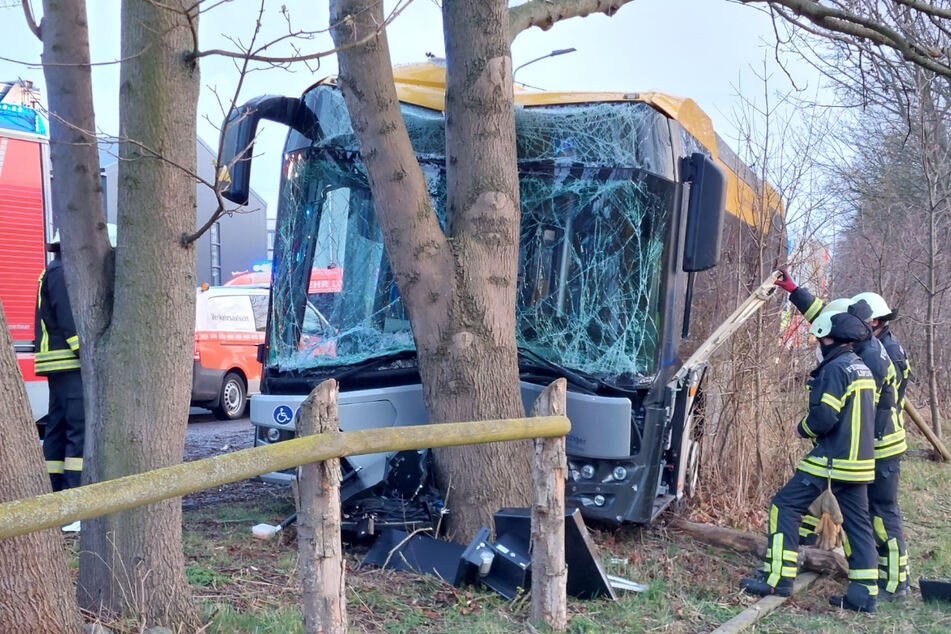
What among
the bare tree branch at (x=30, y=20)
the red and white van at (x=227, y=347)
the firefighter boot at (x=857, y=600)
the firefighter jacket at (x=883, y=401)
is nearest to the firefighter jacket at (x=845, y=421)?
the firefighter jacket at (x=883, y=401)

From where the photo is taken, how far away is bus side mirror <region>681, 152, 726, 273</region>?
5336 mm

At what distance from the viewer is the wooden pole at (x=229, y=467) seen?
226 centimetres

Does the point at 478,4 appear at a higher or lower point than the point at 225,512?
higher

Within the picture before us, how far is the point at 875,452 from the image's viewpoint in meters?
5.61

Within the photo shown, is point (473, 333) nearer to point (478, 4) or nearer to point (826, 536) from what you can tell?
point (478, 4)

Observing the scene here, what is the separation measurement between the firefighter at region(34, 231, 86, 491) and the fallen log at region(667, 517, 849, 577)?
158 inches

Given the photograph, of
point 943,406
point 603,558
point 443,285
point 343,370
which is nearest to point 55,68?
point 443,285

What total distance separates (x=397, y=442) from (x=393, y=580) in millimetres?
1571

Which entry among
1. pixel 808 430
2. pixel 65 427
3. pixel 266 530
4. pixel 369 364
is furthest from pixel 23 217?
pixel 808 430

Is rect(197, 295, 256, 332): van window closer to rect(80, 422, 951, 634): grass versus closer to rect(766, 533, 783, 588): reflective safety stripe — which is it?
rect(80, 422, 951, 634): grass

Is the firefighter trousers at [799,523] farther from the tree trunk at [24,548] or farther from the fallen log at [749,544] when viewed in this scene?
the tree trunk at [24,548]

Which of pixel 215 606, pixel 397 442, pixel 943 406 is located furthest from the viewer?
pixel 943 406

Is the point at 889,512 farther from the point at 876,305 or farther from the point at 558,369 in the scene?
the point at 558,369

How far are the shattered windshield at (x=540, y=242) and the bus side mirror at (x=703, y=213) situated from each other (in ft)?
0.55
